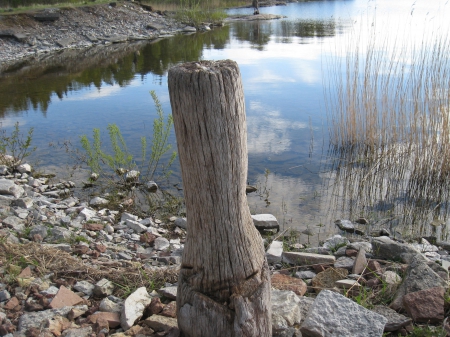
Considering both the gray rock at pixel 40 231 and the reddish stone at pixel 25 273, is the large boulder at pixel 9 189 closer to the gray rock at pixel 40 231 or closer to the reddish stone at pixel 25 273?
the gray rock at pixel 40 231

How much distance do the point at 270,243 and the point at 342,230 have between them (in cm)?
118

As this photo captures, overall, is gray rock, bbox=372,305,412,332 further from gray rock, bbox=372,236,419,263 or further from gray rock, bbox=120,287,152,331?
gray rock, bbox=120,287,152,331

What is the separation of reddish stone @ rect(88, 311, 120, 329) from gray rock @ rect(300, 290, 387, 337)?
3.76 feet

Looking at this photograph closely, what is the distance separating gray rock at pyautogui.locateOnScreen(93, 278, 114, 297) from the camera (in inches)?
125

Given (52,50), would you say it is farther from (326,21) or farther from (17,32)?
(326,21)

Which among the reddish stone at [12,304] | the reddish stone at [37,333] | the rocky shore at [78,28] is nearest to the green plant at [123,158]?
the reddish stone at [12,304]

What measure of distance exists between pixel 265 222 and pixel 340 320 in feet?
8.79

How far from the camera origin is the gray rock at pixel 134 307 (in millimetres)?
2781

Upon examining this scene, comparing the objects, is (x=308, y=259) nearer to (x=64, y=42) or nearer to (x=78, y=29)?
(x=64, y=42)

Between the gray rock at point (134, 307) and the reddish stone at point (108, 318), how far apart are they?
3 centimetres

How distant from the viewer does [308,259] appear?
13.3ft

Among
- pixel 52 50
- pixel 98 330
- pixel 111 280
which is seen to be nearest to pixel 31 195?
pixel 111 280

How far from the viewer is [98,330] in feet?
8.80

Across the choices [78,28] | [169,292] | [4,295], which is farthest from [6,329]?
[78,28]
